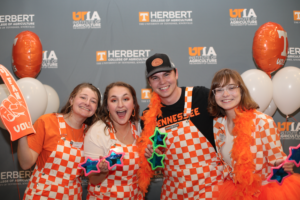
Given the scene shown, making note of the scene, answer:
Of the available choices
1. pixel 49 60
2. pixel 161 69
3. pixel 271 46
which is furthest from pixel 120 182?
pixel 271 46

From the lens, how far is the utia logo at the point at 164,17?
2.69m

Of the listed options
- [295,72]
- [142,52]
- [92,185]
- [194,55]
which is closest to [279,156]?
[295,72]

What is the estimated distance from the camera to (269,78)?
2283 mm

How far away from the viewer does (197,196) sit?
5.53ft

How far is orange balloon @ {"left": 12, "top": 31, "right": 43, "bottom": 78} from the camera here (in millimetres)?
2246

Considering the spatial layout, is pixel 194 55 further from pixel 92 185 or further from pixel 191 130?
pixel 92 185

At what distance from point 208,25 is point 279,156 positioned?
1.96 metres

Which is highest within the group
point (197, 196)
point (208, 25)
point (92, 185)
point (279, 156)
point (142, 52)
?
point (208, 25)

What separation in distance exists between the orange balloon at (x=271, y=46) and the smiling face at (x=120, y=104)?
1688 millimetres

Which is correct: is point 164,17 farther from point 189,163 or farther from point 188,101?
point 189,163

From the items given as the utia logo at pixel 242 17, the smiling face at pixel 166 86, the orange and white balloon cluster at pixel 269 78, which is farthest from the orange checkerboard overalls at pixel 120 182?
the utia logo at pixel 242 17

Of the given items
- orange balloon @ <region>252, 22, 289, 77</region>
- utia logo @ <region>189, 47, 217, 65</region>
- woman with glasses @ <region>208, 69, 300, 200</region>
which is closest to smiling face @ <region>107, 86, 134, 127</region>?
woman with glasses @ <region>208, 69, 300, 200</region>

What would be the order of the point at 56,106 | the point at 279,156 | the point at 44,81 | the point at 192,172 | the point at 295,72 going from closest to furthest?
the point at 279,156 → the point at 192,172 → the point at 295,72 → the point at 56,106 → the point at 44,81

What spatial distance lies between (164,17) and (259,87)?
1.51m
